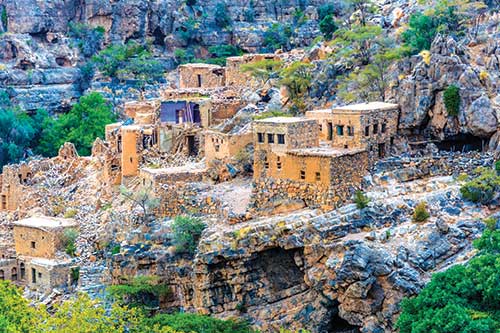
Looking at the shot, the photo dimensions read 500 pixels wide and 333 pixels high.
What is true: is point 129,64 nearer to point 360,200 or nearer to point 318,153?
point 318,153

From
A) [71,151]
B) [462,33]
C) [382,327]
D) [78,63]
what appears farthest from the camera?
[78,63]

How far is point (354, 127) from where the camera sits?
54562 mm

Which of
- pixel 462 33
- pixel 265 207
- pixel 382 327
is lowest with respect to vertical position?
pixel 382 327

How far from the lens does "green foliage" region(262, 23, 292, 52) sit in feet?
321

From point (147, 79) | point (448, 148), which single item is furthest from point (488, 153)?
point (147, 79)

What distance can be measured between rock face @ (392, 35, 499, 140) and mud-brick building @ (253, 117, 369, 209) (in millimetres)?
4807

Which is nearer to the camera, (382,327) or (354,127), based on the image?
(382,327)

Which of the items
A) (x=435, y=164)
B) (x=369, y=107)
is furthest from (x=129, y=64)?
(x=435, y=164)

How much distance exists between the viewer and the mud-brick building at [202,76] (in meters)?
73.9

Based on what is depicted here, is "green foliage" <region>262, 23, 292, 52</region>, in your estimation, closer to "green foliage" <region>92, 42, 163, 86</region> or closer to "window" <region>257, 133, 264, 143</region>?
"green foliage" <region>92, 42, 163, 86</region>

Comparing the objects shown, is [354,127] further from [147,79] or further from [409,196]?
[147,79]

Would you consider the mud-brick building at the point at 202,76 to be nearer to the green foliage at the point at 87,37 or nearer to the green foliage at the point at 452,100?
the green foliage at the point at 452,100

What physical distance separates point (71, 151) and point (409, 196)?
28248 millimetres

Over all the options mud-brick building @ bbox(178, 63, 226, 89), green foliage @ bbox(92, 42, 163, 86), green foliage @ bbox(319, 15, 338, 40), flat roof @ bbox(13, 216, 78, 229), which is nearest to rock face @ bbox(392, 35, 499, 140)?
mud-brick building @ bbox(178, 63, 226, 89)
